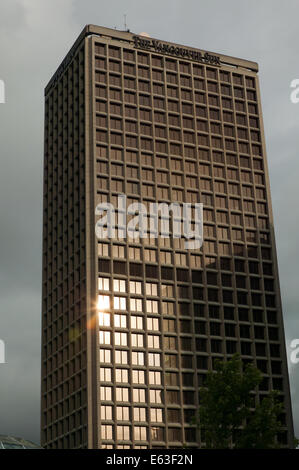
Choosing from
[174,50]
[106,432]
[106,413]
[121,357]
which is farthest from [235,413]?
[174,50]

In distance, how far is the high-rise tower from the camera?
14325 cm

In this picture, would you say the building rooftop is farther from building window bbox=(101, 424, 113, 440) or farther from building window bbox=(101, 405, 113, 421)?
building window bbox=(101, 405, 113, 421)

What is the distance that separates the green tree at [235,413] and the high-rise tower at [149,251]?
6130 cm

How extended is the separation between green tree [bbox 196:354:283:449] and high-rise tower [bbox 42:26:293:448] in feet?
201

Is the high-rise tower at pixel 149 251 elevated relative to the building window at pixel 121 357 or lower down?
elevated

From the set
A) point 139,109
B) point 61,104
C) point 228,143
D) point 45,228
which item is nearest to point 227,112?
point 228,143

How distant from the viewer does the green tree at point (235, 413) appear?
75062mm

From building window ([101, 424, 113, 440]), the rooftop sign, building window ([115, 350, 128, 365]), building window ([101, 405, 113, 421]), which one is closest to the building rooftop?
building window ([101, 424, 113, 440])

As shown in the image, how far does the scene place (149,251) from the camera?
502 feet

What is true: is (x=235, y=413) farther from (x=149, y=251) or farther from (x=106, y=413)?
(x=149, y=251)

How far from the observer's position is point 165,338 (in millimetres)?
148500

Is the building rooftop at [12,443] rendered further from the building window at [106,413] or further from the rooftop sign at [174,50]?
the rooftop sign at [174,50]

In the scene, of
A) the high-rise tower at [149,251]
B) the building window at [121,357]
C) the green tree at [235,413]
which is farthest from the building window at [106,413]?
the green tree at [235,413]

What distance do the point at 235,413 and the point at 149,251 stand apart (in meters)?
77.5
